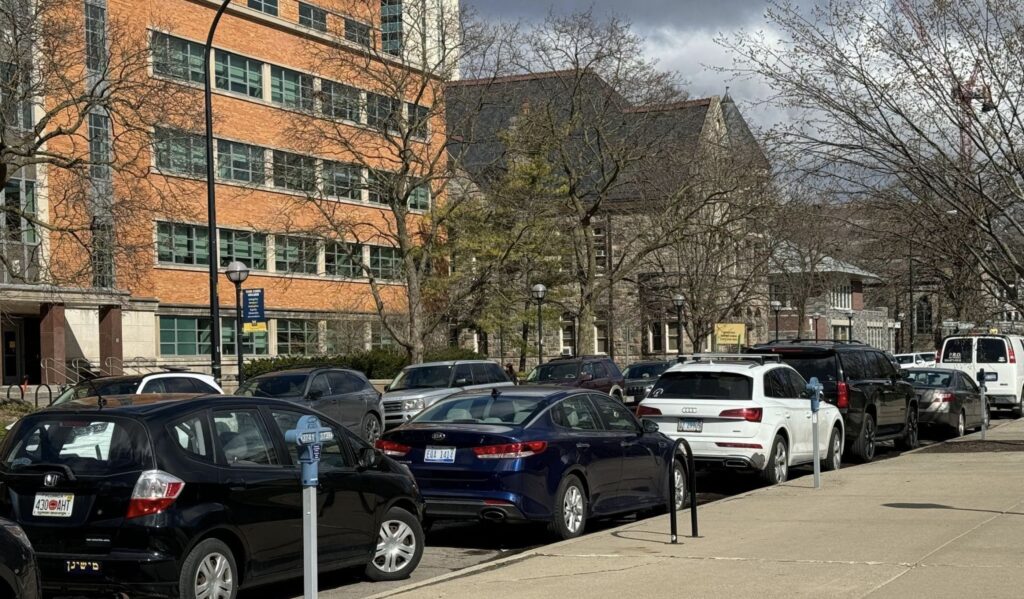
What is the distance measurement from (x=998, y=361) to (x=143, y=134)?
2216 cm

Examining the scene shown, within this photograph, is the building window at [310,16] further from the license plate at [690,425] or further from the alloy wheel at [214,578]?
the alloy wheel at [214,578]

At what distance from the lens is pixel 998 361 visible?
1300 inches

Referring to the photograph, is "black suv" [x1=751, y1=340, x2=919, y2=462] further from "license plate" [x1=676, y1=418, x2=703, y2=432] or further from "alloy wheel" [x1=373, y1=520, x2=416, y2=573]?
"alloy wheel" [x1=373, y1=520, x2=416, y2=573]

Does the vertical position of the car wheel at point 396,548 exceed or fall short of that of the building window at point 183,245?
it falls short

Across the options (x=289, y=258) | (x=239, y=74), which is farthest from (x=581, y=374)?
(x=289, y=258)

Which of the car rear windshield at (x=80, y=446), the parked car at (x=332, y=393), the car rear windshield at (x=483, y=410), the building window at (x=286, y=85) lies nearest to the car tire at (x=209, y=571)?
the car rear windshield at (x=80, y=446)

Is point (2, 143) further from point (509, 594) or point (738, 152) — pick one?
point (738, 152)

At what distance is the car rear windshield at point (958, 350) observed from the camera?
33.8 m

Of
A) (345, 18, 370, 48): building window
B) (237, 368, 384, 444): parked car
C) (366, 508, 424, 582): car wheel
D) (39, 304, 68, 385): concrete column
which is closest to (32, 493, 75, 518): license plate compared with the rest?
(366, 508, 424, 582): car wheel

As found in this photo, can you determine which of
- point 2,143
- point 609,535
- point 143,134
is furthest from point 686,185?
point 609,535

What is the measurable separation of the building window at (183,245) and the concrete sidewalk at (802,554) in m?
37.1

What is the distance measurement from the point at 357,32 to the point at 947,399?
2211cm

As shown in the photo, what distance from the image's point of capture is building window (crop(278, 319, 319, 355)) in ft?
180

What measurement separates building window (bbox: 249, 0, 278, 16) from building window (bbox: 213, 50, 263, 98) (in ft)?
7.38
